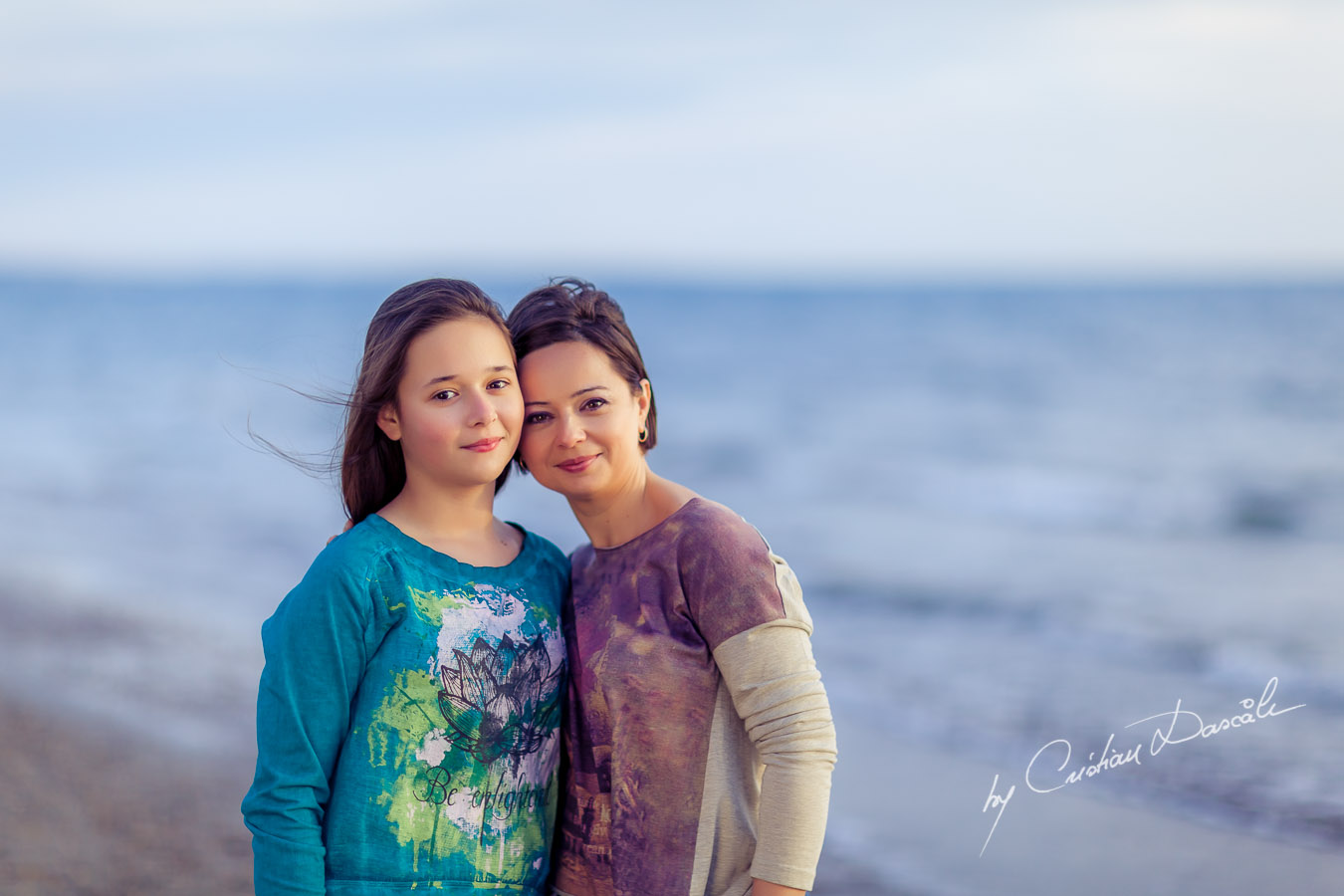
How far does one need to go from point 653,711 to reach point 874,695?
4617 millimetres

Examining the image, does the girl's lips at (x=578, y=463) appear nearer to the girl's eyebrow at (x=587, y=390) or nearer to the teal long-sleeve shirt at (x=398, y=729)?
the girl's eyebrow at (x=587, y=390)

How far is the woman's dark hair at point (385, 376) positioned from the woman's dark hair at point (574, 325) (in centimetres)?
6

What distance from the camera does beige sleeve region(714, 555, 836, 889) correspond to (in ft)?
7.07

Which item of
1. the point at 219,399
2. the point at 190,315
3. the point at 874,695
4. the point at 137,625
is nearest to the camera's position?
the point at 874,695

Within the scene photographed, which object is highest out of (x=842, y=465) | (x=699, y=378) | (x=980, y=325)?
(x=980, y=325)

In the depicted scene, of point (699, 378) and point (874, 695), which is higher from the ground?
point (699, 378)

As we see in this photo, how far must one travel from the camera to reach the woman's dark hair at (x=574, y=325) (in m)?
2.45

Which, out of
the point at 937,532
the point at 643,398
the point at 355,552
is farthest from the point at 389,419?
the point at 937,532

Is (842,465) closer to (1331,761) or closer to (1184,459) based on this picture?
(1184,459)

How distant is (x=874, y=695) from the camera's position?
655cm

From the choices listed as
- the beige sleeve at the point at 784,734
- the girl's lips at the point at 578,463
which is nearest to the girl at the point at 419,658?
the girl's lips at the point at 578,463

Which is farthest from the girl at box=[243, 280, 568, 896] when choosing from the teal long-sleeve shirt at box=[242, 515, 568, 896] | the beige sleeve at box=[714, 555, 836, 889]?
the beige sleeve at box=[714, 555, 836, 889]

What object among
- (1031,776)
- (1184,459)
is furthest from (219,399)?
(1031,776)

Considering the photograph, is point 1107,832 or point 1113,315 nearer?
point 1107,832
